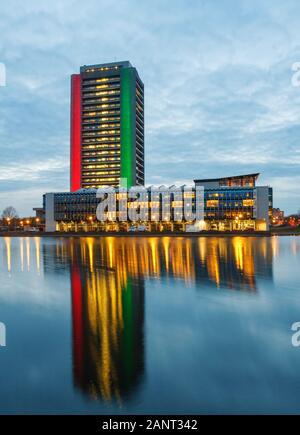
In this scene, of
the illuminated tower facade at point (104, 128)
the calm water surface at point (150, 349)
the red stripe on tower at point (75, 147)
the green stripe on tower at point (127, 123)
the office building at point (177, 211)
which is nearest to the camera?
the calm water surface at point (150, 349)

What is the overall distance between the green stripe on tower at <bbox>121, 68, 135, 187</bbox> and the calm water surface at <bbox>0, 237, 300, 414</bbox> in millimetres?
152677

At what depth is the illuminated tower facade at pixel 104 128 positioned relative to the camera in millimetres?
166750

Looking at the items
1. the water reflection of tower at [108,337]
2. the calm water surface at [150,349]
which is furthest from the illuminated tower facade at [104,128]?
the calm water surface at [150,349]

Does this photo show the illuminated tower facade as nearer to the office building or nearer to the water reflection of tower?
the office building

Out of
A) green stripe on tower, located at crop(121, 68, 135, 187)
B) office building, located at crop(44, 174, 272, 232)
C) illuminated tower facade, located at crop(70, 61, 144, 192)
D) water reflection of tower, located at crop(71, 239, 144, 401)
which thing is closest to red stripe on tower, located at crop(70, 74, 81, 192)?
illuminated tower facade, located at crop(70, 61, 144, 192)

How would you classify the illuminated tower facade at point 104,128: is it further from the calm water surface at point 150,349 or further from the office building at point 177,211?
the calm water surface at point 150,349

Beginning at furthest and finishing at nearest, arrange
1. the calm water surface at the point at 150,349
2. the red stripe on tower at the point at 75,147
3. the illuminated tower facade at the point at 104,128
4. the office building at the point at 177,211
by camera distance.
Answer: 1. the red stripe on tower at the point at 75,147
2. the illuminated tower facade at the point at 104,128
3. the office building at the point at 177,211
4. the calm water surface at the point at 150,349

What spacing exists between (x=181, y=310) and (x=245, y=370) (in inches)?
191

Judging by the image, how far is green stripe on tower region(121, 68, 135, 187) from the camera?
544ft

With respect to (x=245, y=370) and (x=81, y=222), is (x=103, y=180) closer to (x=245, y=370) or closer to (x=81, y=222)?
(x=81, y=222)

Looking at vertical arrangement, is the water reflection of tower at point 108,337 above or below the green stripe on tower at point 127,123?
below

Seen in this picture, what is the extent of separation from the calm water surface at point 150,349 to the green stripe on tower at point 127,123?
501 ft

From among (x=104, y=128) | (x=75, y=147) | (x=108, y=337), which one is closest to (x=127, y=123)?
(x=104, y=128)
